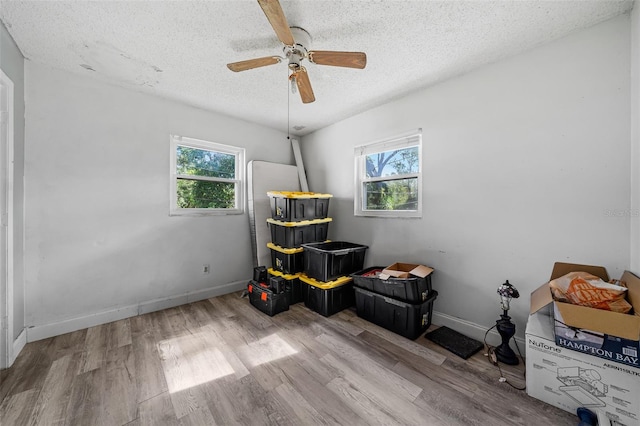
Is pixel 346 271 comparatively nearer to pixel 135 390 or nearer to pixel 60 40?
pixel 135 390

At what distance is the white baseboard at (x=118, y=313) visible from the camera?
2.11 metres

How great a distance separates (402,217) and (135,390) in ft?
8.83

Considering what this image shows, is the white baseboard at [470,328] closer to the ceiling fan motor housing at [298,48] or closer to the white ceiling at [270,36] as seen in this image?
the white ceiling at [270,36]

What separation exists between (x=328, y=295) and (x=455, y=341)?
1236 millimetres

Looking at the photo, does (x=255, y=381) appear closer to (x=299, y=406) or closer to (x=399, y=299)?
(x=299, y=406)

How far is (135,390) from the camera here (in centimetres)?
152

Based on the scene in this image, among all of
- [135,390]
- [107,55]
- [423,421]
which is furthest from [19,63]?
[423,421]

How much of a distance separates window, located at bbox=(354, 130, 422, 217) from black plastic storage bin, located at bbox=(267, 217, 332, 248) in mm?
558

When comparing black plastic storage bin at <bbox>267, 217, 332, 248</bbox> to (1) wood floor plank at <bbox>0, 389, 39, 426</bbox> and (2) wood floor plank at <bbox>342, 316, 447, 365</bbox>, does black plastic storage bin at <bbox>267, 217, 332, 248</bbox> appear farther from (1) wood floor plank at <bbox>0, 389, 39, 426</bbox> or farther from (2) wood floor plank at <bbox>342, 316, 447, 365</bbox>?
(1) wood floor plank at <bbox>0, 389, 39, 426</bbox>

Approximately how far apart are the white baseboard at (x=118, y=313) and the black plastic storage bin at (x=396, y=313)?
1.88 metres

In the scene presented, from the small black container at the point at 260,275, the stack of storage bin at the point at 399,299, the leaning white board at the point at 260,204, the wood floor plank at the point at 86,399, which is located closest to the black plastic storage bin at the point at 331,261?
the stack of storage bin at the point at 399,299

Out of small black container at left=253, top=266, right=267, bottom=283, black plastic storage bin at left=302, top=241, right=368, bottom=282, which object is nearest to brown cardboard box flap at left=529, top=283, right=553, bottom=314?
black plastic storage bin at left=302, top=241, right=368, bottom=282

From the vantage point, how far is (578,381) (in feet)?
4.34

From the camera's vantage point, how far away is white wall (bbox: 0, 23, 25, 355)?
72.0 inches
